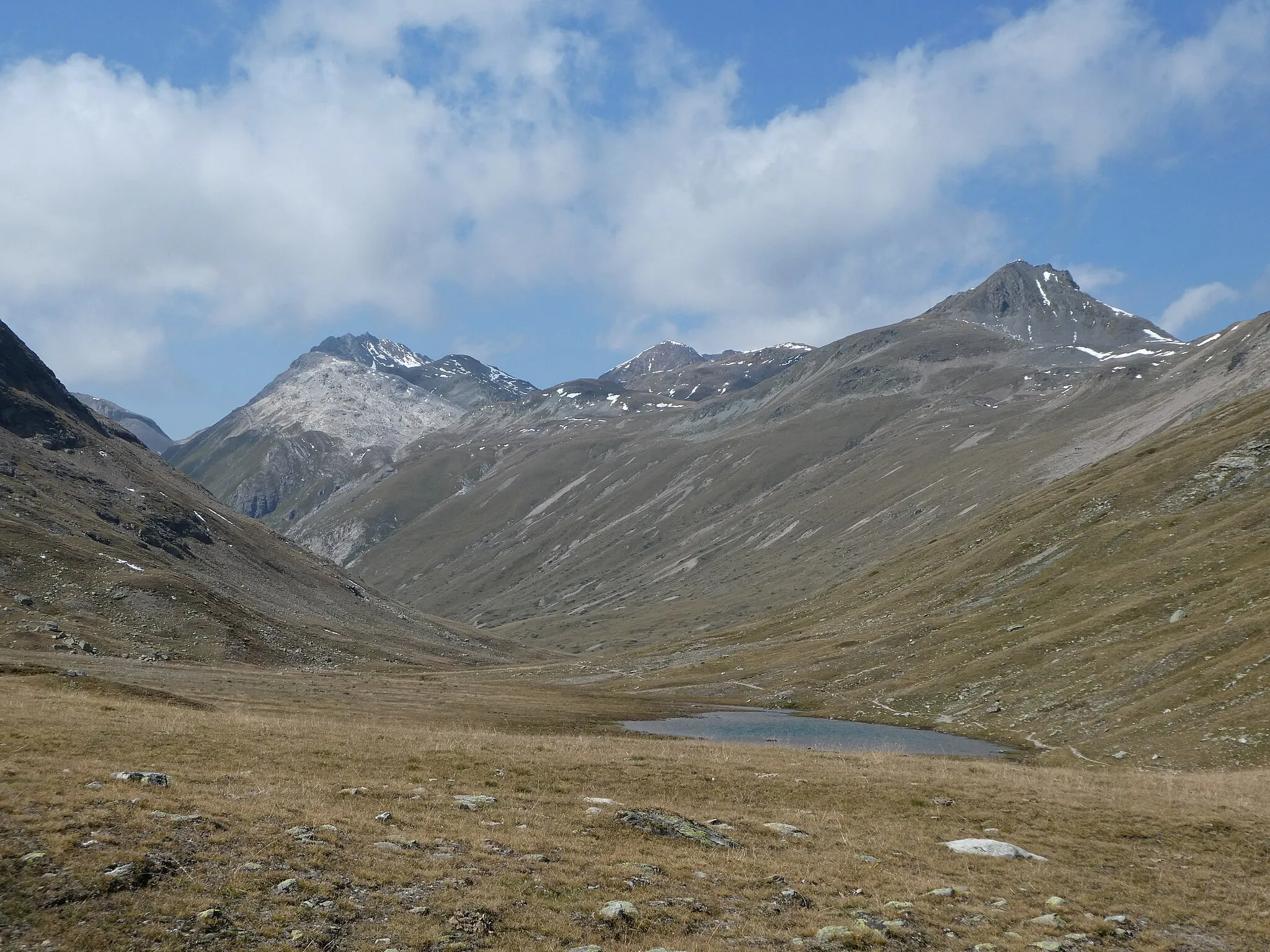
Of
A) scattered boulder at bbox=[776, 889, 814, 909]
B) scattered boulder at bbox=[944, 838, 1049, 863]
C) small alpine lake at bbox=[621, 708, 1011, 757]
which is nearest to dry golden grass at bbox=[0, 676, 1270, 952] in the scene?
scattered boulder at bbox=[776, 889, 814, 909]

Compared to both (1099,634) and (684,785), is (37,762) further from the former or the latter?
(1099,634)

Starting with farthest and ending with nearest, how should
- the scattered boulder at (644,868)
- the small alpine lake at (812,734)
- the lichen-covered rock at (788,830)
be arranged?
the small alpine lake at (812,734) → the lichen-covered rock at (788,830) → the scattered boulder at (644,868)

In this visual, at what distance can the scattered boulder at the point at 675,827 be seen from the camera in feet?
82.8

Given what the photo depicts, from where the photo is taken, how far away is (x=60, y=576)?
122 metres

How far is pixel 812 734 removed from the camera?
74.2m

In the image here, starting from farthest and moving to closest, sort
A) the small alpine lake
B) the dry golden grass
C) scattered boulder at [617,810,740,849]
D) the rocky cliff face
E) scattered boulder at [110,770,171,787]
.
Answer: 1. the rocky cliff face
2. the small alpine lake
3. scattered boulder at [617,810,740,849]
4. scattered boulder at [110,770,171,787]
5. the dry golden grass

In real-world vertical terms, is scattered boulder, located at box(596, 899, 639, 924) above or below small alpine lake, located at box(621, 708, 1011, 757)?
below

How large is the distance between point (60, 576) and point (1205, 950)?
135 meters

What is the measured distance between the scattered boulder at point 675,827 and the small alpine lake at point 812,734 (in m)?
33.8

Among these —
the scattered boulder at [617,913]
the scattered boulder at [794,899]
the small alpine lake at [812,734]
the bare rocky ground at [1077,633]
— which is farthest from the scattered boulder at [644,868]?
the bare rocky ground at [1077,633]

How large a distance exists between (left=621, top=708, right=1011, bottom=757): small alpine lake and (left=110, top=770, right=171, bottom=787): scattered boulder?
40.5m

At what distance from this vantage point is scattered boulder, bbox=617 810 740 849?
25250 millimetres

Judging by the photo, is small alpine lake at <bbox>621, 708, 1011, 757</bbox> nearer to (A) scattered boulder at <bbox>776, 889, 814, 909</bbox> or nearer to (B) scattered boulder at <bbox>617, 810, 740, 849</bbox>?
(B) scattered boulder at <bbox>617, 810, 740, 849</bbox>

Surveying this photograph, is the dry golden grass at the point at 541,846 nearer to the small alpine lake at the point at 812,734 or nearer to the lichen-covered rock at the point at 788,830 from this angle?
the lichen-covered rock at the point at 788,830
